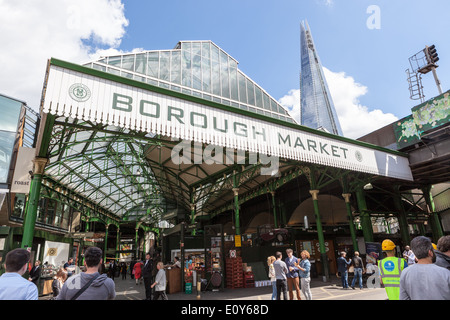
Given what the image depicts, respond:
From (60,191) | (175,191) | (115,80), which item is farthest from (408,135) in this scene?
(60,191)

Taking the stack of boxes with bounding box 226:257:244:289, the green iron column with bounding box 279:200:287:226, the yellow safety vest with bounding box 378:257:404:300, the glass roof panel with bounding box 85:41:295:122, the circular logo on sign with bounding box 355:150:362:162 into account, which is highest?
the glass roof panel with bounding box 85:41:295:122

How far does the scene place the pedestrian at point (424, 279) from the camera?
252cm

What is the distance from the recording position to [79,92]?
22.9 feet

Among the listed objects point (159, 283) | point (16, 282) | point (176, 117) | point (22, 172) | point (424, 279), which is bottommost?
point (159, 283)

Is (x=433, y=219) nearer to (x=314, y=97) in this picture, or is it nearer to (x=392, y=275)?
(x=392, y=275)

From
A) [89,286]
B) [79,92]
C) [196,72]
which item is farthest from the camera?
[196,72]

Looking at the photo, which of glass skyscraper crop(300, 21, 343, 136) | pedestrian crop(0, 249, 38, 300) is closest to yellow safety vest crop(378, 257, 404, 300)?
pedestrian crop(0, 249, 38, 300)

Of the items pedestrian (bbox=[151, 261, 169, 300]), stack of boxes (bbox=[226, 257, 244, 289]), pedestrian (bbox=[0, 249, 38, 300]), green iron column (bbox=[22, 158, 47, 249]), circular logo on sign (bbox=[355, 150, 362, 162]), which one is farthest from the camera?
stack of boxes (bbox=[226, 257, 244, 289])

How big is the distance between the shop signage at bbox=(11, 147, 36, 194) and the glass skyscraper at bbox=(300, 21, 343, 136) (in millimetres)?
139622

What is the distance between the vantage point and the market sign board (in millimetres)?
6828

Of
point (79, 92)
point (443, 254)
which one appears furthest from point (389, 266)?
point (79, 92)

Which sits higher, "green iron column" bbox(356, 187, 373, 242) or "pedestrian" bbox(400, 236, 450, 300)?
"green iron column" bbox(356, 187, 373, 242)

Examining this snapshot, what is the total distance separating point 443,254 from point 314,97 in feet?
522

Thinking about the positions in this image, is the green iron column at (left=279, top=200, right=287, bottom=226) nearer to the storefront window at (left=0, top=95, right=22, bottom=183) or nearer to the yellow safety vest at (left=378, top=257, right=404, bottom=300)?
the yellow safety vest at (left=378, top=257, right=404, bottom=300)
